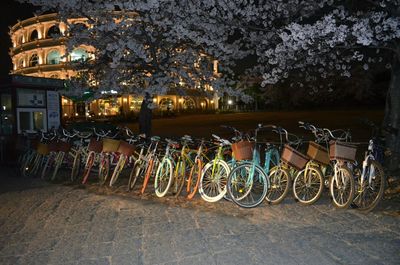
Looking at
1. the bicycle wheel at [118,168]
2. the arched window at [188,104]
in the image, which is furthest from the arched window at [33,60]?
the bicycle wheel at [118,168]

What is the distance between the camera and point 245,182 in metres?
6.04

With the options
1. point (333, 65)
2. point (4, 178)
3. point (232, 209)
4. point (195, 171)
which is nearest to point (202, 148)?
point (195, 171)

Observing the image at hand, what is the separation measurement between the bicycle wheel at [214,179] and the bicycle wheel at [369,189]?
2.08 metres

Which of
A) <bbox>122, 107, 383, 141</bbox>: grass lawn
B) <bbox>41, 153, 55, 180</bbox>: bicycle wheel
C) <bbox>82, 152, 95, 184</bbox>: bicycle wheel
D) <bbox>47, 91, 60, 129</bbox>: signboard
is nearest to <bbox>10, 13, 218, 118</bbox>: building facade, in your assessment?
<bbox>122, 107, 383, 141</bbox>: grass lawn

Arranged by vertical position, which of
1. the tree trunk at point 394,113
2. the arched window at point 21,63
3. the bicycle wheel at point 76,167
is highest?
the arched window at point 21,63

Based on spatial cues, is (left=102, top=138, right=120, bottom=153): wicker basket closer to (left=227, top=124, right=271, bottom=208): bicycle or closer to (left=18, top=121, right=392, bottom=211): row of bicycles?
(left=18, top=121, right=392, bottom=211): row of bicycles

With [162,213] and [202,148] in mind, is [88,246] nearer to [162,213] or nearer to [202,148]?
[162,213]

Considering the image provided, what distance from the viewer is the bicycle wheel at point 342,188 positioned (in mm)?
5582

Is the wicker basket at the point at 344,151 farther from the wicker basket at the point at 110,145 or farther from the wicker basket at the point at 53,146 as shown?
the wicker basket at the point at 53,146

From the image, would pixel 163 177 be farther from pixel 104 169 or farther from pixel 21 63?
pixel 21 63

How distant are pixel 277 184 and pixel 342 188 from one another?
104cm

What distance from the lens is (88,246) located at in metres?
4.48

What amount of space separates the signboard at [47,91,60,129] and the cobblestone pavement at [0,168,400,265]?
20.1ft

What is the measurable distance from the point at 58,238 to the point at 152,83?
5.68m
